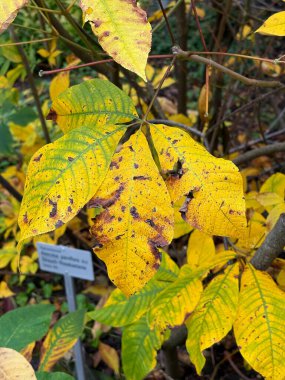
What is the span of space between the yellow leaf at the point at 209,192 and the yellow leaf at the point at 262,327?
0.65 feet

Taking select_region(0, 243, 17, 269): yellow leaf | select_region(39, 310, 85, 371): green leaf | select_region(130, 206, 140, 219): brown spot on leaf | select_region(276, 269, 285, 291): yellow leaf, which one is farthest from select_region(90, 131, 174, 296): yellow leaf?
select_region(0, 243, 17, 269): yellow leaf

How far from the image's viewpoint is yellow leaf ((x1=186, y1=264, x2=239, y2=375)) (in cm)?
68

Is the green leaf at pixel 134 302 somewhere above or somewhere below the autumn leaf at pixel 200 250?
below

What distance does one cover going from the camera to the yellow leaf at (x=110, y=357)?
1.49m

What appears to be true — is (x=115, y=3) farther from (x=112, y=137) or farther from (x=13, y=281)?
(x=13, y=281)

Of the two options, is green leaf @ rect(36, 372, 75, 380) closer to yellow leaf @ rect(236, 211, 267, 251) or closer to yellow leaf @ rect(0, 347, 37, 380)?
yellow leaf @ rect(0, 347, 37, 380)

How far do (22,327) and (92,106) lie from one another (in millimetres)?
533

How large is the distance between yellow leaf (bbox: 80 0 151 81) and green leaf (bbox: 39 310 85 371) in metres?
0.79

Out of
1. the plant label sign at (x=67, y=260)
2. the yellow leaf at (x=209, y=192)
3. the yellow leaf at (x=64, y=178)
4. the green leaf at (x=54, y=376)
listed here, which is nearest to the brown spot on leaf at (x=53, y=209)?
the yellow leaf at (x=64, y=178)

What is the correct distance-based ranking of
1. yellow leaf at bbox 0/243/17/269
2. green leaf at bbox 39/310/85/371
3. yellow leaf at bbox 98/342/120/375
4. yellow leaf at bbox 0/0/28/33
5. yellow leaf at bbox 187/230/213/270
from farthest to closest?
yellow leaf at bbox 0/243/17/269
yellow leaf at bbox 98/342/120/375
green leaf at bbox 39/310/85/371
yellow leaf at bbox 187/230/213/270
yellow leaf at bbox 0/0/28/33

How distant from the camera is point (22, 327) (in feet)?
3.07

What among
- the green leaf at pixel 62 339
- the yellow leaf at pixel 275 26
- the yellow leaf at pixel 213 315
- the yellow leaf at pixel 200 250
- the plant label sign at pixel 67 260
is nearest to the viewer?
the yellow leaf at pixel 275 26

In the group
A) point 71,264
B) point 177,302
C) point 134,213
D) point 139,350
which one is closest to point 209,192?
point 134,213

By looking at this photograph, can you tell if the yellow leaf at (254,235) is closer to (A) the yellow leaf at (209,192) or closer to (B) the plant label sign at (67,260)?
(A) the yellow leaf at (209,192)
